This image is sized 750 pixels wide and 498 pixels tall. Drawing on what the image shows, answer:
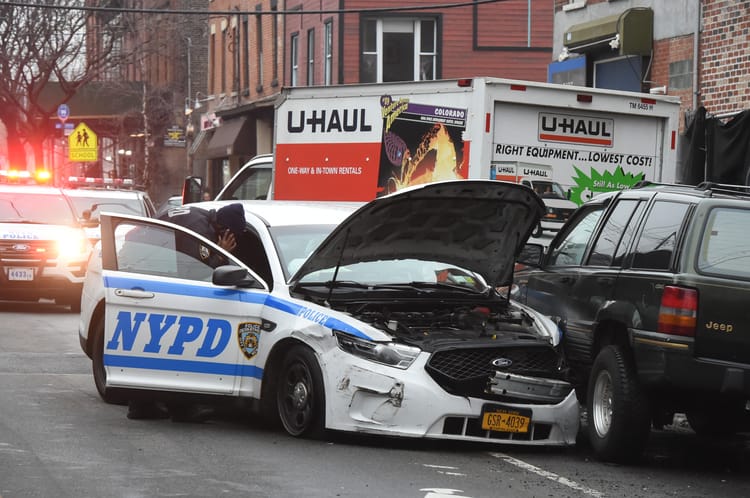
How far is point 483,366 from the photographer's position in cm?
842

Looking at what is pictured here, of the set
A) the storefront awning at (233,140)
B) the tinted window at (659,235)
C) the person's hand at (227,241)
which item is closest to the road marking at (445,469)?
the tinted window at (659,235)

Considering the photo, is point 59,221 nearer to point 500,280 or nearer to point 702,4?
point 702,4

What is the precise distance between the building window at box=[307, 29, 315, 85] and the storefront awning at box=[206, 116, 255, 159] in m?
4.77

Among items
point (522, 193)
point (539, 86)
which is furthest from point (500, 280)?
point (539, 86)

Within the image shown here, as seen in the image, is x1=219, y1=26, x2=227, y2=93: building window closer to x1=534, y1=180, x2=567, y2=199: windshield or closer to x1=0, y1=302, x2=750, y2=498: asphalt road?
x1=534, y1=180, x2=567, y2=199: windshield

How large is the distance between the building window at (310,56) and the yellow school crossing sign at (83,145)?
6.19 m

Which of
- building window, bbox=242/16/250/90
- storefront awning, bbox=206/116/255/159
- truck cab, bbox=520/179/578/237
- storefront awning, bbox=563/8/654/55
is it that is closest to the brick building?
storefront awning, bbox=206/116/255/159

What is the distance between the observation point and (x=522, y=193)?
907cm

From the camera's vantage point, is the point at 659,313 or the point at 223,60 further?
the point at 223,60

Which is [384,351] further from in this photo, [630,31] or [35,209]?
[630,31]

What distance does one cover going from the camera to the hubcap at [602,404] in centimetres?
840

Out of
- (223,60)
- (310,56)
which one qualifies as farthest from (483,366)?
(223,60)

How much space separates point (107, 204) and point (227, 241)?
37.3 feet

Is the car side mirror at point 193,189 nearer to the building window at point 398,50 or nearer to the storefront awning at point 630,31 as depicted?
the storefront awning at point 630,31
